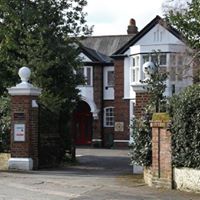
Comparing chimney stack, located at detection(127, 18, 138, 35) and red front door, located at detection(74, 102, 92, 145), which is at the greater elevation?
chimney stack, located at detection(127, 18, 138, 35)

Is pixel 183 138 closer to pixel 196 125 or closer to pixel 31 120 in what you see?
pixel 196 125

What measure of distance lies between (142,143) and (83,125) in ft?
99.7

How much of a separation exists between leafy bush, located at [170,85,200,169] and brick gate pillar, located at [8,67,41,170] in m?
7.27

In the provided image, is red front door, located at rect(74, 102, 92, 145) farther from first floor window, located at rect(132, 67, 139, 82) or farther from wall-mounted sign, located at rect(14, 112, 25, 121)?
wall-mounted sign, located at rect(14, 112, 25, 121)

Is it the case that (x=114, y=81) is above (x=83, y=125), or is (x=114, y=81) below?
above

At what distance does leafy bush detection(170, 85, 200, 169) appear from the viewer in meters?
13.2

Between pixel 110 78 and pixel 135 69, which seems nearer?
pixel 135 69

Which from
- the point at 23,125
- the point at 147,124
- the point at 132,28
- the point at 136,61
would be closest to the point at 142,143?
the point at 147,124

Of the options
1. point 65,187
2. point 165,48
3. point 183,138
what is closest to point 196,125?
point 183,138

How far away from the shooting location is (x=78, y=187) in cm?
1450

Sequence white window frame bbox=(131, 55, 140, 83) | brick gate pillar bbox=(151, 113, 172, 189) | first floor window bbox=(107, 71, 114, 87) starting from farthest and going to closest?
first floor window bbox=(107, 71, 114, 87) < white window frame bbox=(131, 55, 140, 83) < brick gate pillar bbox=(151, 113, 172, 189)

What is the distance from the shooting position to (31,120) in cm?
1983

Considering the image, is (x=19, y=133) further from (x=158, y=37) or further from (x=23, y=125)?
(x=158, y=37)

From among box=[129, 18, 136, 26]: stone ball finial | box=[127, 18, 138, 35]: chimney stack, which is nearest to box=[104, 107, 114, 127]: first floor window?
box=[127, 18, 138, 35]: chimney stack
